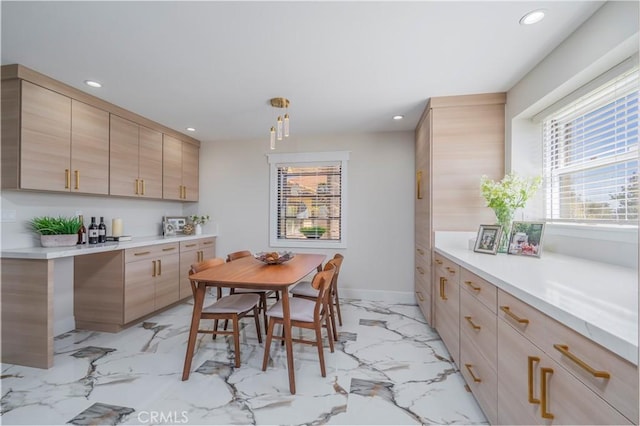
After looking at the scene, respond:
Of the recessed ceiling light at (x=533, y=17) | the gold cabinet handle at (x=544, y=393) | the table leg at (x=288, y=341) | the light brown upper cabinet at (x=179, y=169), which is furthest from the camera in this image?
the light brown upper cabinet at (x=179, y=169)

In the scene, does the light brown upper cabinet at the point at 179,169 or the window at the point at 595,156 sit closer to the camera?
the window at the point at 595,156

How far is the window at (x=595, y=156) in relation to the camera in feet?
5.32

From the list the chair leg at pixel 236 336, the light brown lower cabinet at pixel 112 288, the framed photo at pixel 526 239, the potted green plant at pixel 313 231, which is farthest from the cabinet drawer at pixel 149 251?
the framed photo at pixel 526 239

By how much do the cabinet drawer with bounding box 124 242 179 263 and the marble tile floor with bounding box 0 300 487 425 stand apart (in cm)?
77

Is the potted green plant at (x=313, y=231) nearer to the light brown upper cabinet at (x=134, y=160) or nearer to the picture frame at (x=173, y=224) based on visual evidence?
the picture frame at (x=173, y=224)

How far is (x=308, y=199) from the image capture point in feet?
14.0

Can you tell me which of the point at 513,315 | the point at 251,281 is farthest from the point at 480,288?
the point at 251,281

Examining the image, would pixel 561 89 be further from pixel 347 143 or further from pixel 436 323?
pixel 347 143

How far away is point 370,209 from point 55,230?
348 centimetres

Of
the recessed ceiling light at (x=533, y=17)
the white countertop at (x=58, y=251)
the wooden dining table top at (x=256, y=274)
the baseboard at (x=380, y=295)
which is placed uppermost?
the recessed ceiling light at (x=533, y=17)

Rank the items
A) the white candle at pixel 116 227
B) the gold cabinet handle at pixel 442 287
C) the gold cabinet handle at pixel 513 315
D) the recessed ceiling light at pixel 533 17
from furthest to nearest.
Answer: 1. the white candle at pixel 116 227
2. the gold cabinet handle at pixel 442 287
3. the recessed ceiling light at pixel 533 17
4. the gold cabinet handle at pixel 513 315

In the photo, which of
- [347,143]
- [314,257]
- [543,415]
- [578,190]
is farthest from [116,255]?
[578,190]

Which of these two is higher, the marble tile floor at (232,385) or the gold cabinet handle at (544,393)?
the gold cabinet handle at (544,393)

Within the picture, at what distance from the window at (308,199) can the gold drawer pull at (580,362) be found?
10.4ft
